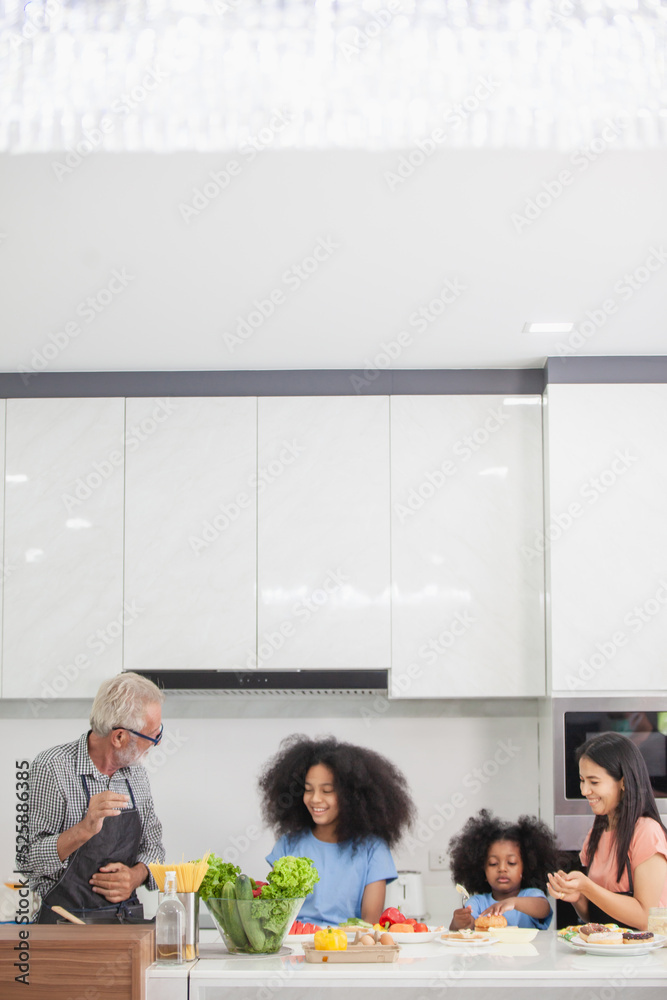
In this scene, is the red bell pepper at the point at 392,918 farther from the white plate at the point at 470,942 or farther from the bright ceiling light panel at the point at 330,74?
the bright ceiling light panel at the point at 330,74

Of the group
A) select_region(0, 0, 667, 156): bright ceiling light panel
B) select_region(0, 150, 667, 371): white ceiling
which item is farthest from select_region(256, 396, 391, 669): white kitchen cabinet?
select_region(0, 0, 667, 156): bright ceiling light panel

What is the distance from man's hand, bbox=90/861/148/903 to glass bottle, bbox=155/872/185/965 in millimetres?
513

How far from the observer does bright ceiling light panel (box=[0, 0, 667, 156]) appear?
1641mm

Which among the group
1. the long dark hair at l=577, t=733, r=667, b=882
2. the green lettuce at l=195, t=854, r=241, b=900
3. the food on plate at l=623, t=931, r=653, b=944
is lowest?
the food on plate at l=623, t=931, r=653, b=944

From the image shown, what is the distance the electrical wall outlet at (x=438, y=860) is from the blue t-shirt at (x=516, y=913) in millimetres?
753

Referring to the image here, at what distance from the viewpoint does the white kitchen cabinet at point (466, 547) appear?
3.68 meters

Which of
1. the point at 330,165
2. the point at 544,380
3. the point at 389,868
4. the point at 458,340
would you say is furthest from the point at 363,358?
the point at 389,868

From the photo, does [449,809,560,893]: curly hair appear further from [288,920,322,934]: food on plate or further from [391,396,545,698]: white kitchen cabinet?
[288,920,322,934]: food on plate

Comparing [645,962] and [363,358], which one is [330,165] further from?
[645,962]

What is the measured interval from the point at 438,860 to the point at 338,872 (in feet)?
3.35

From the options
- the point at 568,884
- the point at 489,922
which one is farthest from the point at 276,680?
the point at 568,884

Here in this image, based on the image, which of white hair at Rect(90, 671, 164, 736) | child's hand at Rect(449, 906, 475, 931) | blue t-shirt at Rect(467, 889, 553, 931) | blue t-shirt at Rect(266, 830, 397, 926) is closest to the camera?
child's hand at Rect(449, 906, 475, 931)

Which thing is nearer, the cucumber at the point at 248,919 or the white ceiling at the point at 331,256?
the cucumber at the point at 248,919

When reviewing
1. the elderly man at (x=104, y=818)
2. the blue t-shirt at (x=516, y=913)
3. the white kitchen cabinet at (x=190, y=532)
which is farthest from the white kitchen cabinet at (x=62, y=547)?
the blue t-shirt at (x=516, y=913)
